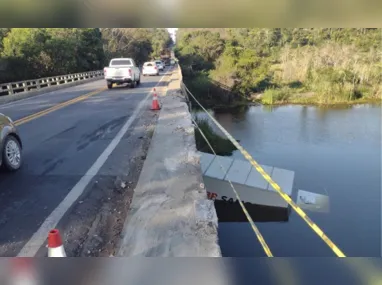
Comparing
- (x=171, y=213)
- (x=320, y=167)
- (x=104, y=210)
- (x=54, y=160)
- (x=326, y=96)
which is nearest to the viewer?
(x=171, y=213)

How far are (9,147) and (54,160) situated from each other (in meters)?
1.02

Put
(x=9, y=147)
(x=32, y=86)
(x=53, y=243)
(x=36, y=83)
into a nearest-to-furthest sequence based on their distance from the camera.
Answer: (x=53, y=243), (x=9, y=147), (x=32, y=86), (x=36, y=83)

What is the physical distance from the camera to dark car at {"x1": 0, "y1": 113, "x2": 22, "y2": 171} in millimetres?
5793

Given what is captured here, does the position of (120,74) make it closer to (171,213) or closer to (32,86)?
(32,86)

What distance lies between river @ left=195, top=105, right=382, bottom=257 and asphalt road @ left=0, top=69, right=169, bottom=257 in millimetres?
4710

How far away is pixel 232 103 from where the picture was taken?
3991 centimetres

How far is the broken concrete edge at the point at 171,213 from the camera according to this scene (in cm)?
333

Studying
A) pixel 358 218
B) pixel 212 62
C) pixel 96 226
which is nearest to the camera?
pixel 96 226

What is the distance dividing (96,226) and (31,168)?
9.12ft

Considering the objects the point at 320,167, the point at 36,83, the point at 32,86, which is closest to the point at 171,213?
the point at 320,167

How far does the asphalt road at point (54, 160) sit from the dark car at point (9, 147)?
170 millimetres

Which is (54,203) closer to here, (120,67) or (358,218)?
(358,218)

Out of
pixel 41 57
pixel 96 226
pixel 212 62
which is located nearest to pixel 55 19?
pixel 96 226

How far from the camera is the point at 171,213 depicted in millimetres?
4137
